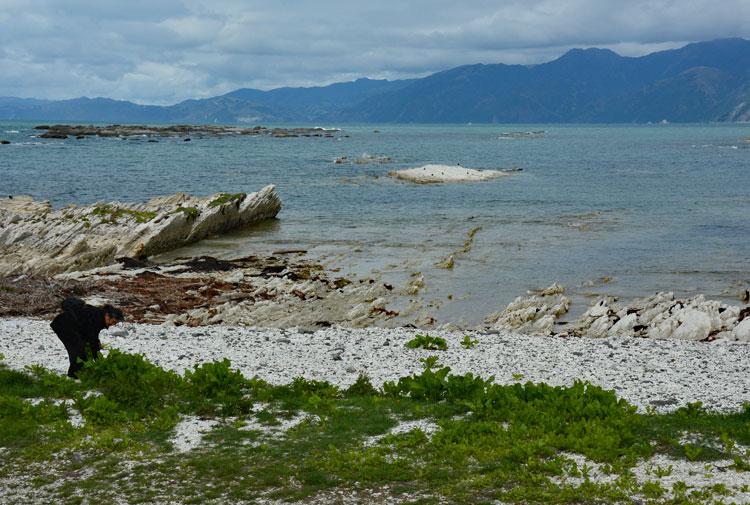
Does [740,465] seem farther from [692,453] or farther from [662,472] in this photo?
[662,472]

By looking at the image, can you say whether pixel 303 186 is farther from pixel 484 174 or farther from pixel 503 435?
pixel 503 435

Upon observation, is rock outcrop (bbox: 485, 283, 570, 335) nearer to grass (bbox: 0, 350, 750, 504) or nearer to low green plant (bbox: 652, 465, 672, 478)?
grass (bbox: 0, 350, 750, 504)

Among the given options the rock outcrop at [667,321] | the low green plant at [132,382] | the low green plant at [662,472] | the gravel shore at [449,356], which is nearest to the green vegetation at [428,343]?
the gravel shore at [449,356]

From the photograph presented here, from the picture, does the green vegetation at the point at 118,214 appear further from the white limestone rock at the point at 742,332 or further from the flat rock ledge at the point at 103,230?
the white limestone rock at the point at 742,332

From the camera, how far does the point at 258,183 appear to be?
7675 cm

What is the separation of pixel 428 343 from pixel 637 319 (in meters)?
8.42

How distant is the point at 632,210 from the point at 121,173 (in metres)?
55.4

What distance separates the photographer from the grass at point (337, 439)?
10578 mm

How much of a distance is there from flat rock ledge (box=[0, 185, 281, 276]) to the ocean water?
1624mm

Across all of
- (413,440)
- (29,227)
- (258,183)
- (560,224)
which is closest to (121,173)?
(258,183)

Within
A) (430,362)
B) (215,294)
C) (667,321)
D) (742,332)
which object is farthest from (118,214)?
(742,332)

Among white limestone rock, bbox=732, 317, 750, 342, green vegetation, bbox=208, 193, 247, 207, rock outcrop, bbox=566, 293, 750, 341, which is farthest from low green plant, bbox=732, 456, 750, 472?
green vegetation, bbox=208, 193, 247, 207

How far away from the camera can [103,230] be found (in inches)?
1553

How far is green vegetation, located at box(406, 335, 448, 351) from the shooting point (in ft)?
62.4
